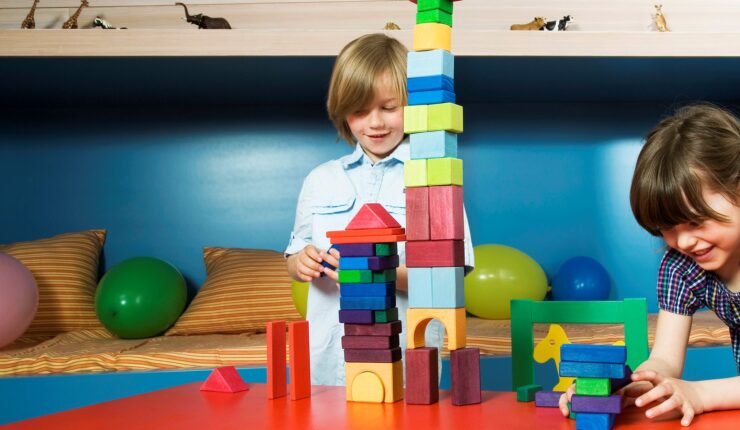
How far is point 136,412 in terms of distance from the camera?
84 centimetres

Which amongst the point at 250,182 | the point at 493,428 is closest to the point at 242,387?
the point at 493,428

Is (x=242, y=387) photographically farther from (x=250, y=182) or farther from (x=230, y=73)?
(x=250, y=182)

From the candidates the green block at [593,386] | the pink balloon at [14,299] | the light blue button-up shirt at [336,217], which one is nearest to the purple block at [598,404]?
the green block at [593,386]

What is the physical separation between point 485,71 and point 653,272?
0.96 meters

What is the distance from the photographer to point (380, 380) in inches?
33.2

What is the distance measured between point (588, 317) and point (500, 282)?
1256 mm

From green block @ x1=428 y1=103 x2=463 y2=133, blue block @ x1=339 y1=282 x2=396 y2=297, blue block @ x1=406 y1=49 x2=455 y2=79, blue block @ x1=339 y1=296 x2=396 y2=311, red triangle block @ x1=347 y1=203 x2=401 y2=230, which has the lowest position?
blue block @ x1=339 y1=296 x2=396 y2=311

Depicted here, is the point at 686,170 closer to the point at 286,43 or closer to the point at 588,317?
the point at 588,317

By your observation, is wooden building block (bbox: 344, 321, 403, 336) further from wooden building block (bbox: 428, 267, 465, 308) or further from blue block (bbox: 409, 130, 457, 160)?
blue block (bbox: 409, 130, 457, 160)

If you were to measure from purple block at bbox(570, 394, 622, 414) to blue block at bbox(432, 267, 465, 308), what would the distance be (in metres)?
0.18

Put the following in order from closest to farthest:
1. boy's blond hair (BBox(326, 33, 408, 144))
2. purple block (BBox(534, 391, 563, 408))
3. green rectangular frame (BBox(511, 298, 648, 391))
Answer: purple block (BBox(534, 391, 563, 408)) → green rectangular frame (BBox(511, 298, 648, 391)) → boy's blond hair (BBox(326, 33, 408, 144))

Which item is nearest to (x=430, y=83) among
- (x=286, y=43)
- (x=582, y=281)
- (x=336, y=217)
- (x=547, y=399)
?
(x=547, y=399)

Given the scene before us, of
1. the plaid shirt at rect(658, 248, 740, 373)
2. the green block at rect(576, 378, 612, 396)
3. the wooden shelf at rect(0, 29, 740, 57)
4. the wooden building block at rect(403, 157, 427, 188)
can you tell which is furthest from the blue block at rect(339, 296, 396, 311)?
the wooden shelf at rect(0, 29, 740, 57)

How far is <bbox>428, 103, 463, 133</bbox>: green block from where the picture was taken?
842 mm
